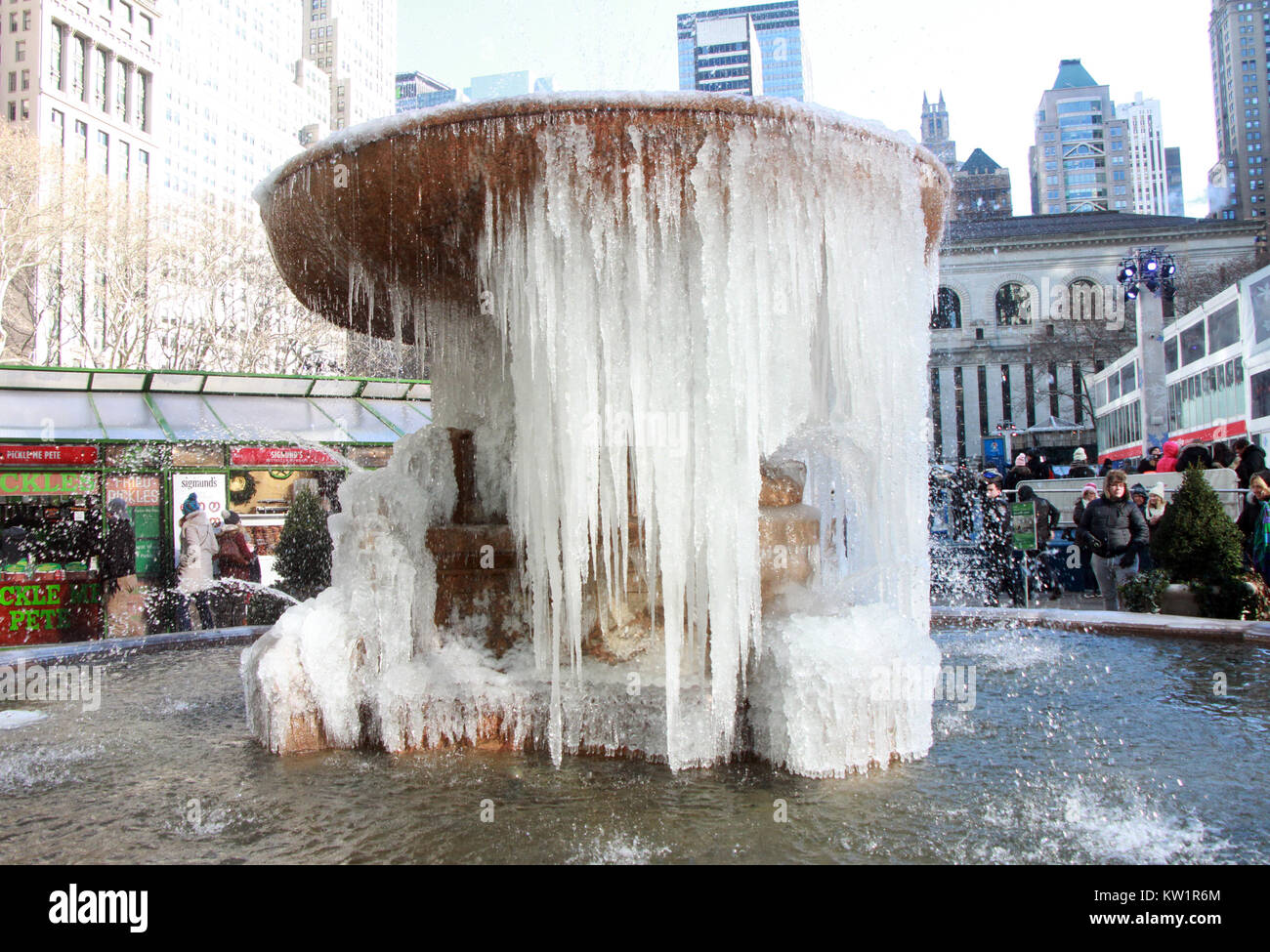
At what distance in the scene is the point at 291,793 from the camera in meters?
3.56

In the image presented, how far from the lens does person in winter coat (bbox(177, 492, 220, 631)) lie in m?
10.8

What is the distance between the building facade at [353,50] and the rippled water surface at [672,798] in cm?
12034

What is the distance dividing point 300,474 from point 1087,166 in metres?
159

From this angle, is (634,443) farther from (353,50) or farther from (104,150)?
(353,50)

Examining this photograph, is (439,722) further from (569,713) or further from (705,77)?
(705,77)

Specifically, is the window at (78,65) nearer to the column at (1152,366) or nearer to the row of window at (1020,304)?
the row of window at (1020,304)

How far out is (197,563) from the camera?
10.9 m

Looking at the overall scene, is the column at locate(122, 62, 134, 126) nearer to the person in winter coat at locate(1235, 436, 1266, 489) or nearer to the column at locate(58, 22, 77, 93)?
the column at locate(58, 22, 77, 93)

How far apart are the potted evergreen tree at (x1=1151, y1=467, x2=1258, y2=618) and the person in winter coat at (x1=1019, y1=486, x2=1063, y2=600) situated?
11.7 feet

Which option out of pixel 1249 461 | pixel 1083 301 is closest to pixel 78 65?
pixel 1249 461

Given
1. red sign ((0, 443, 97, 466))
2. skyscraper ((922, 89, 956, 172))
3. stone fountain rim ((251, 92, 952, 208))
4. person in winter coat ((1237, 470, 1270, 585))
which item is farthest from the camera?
skyscraper ((922, 89, 956, 172))

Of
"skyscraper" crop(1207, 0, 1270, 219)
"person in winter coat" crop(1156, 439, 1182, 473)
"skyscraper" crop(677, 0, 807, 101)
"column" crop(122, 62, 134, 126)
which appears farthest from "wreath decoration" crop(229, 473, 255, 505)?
"skyscraper" crop(1207, 0, 1270, 219)
